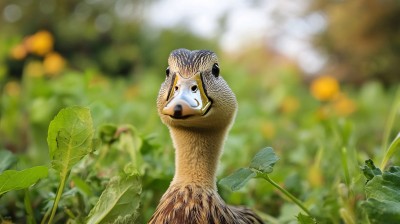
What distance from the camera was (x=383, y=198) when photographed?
0.94 meters

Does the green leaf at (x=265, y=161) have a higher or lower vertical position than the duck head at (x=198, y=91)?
lower

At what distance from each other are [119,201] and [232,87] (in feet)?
14.5

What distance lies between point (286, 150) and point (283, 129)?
2.37 ft

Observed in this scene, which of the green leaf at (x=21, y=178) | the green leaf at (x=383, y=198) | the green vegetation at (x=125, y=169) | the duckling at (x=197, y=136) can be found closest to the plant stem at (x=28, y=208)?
the green vegetation at (x=125, y=169)

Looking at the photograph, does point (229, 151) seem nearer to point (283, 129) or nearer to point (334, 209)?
point (334, 209)

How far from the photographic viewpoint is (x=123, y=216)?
3.49ft

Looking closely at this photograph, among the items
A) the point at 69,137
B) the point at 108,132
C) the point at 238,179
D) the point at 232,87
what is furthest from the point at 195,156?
the point at 232,87

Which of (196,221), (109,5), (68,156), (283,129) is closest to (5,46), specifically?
(283,129)

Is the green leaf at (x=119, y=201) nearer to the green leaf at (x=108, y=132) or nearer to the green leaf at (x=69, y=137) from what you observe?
the green leaf at (x=69, y=137)

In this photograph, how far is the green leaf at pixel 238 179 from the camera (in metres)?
1.01

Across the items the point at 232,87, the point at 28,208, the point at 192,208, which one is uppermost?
the point at 232,87

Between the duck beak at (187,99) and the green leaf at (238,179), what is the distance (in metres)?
0.13

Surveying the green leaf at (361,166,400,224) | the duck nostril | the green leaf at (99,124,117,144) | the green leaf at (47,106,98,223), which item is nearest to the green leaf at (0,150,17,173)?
the green leaf at (47,106,98,223)

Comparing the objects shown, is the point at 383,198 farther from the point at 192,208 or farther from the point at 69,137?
the point at 69,137
